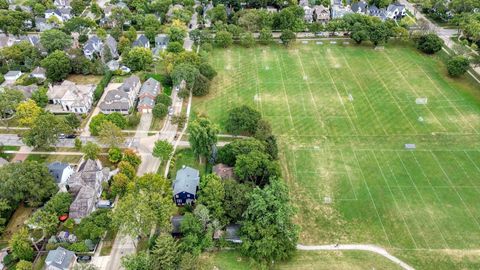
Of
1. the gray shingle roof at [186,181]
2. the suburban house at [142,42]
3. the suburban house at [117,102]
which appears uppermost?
the suburban house at [142,42]

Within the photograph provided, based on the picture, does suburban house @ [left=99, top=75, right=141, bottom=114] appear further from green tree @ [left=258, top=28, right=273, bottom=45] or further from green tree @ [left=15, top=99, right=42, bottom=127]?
green tree @ [left=258, top=28, right=273, bottom=45]

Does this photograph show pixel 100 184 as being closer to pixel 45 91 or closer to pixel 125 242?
pixel 125 242

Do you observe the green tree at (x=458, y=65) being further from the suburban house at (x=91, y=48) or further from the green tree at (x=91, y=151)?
the suburban house at (x=91, y=48)

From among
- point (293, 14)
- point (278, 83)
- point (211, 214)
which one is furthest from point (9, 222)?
point (293, 14)

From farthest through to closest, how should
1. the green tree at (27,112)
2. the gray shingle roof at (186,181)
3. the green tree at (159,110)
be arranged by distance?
1. the green tree at (159,110)
2. the green tree at (27,112)
3. the gray shingle roof at (186,181)

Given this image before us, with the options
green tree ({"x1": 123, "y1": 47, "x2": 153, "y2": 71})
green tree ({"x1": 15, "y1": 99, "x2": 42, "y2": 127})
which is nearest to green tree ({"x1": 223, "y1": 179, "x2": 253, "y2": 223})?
green tree ({"x1": 15, "y1": 99, "x2": 42, "y2": 127})

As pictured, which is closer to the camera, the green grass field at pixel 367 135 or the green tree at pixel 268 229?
the green tree at pixel 268 229

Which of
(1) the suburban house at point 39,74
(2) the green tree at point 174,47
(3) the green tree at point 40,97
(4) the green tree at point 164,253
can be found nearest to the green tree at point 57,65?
(1) the suburban house at point 39,74
